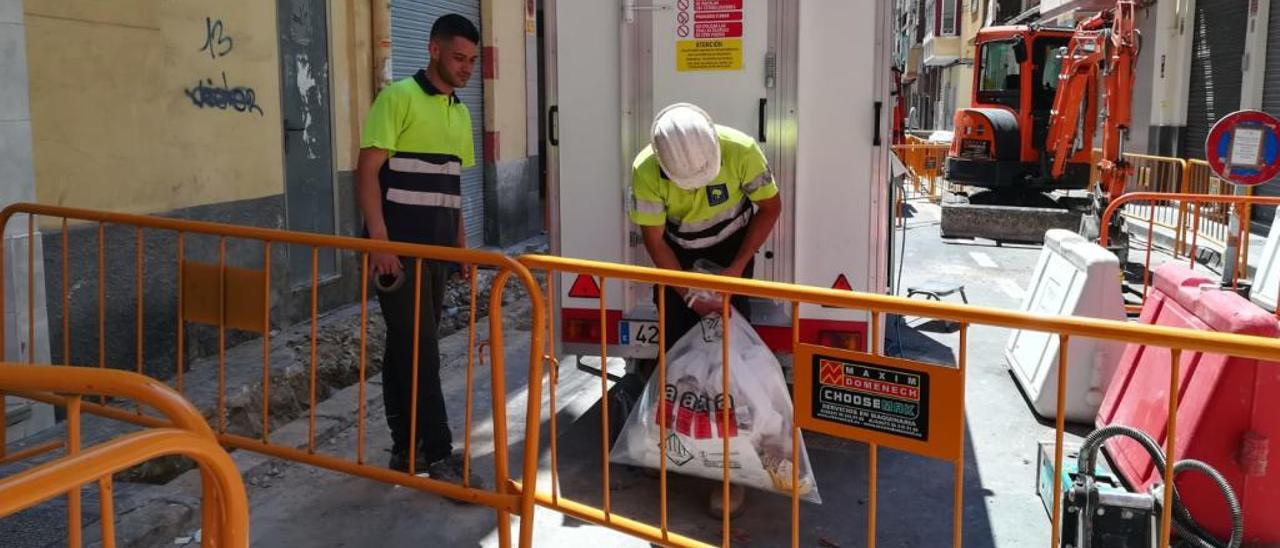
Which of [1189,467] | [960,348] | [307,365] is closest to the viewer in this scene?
[960,348]

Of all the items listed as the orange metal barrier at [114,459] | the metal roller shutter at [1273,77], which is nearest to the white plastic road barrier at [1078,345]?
the orange metal barrier at [114,459]

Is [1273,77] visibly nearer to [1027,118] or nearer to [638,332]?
[1027,118]

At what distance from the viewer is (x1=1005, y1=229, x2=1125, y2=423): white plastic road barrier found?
577 cm

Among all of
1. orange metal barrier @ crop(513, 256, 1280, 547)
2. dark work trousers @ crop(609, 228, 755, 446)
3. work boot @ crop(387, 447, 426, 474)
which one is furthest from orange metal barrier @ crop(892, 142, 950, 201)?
orange metal barrier @ crop(513, 256, 1280, 547)

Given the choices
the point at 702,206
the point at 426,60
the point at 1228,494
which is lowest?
the point at 1228,494

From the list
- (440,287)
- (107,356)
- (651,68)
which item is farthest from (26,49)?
(651,68)

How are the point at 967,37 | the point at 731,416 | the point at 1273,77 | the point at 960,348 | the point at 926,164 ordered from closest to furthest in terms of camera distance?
the point at 960,348
the point at 731,416
the point at 1273,77
the point at 926,164
the point at 967,37

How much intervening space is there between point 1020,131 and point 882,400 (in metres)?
13.7

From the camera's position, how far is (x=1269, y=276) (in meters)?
8.51

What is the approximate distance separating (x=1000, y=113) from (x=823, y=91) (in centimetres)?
1160

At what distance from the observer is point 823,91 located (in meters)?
5.17

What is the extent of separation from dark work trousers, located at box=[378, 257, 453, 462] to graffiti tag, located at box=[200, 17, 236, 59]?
9.74ft

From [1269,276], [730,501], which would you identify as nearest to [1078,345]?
[730,501]

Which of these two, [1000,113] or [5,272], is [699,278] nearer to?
[5,272]
